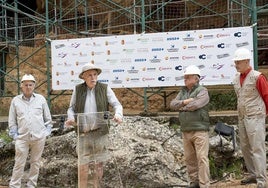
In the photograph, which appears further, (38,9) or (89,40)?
(38,9)

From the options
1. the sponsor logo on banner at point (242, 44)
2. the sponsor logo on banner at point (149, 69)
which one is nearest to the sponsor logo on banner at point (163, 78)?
the sponsor logo on banner at point (149, 69)

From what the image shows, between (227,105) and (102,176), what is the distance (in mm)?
6711

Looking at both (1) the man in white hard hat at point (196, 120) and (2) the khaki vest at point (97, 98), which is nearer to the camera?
(2) the khaki vest at point (97, 98)

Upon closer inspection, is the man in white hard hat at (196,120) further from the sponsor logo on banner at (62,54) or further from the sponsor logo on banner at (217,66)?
the sponsor logo on banner at (62,54)

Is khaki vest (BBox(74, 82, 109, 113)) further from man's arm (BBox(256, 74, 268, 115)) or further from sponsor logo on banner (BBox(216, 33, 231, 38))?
sponsor logo on banner (BBox(216, 33, 231, 38))

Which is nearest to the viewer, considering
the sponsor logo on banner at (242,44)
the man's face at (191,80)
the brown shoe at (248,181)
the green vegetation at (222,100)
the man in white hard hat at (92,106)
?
the man in white hard hat at (92,106)

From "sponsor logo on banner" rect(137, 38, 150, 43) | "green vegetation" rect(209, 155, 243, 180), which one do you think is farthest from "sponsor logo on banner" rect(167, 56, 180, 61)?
"green vegetation" rect(209, 155, 243, 180)

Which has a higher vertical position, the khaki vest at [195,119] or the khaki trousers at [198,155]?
the khaki vest at [195,119]

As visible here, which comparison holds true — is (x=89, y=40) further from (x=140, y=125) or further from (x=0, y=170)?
(x=0, y=170)

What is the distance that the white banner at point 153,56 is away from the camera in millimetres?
9703

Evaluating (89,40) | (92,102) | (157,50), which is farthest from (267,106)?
(89,40)

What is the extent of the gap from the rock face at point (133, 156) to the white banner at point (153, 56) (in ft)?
3.77

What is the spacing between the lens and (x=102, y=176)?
618 cm

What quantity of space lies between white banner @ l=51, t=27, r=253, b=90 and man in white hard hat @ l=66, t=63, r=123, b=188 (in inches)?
151
